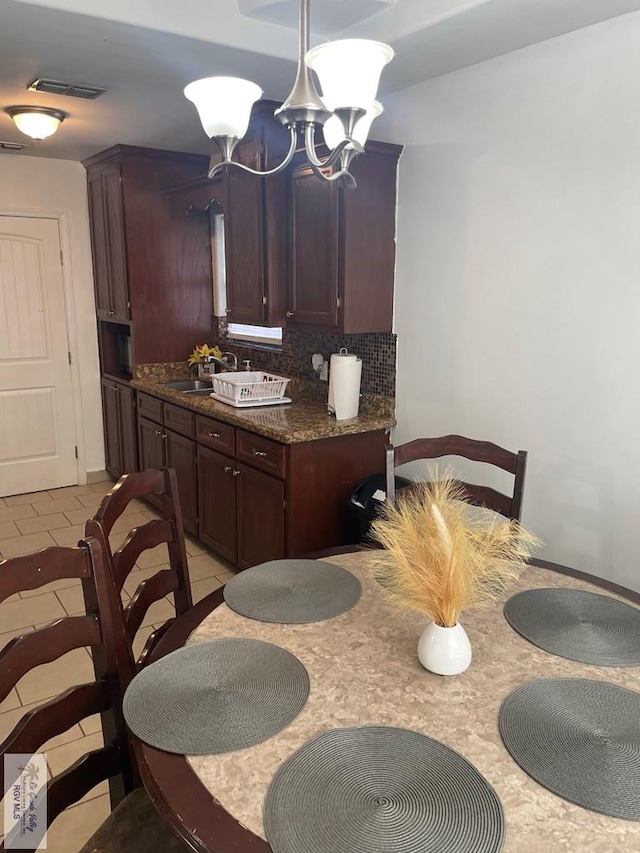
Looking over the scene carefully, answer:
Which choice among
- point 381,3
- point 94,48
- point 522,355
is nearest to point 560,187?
point 522,355

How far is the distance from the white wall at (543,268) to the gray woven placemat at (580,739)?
1185 mm

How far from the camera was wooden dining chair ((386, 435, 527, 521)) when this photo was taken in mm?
2137

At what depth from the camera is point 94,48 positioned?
2459mm

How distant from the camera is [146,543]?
172 cm

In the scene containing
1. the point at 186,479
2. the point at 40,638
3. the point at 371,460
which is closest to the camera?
the point at 40,638

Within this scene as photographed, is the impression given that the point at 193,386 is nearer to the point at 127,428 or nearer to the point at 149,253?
the point at 127,428

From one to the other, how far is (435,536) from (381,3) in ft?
6.52

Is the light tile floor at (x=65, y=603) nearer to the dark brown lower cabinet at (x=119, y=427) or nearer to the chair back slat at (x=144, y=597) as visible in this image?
the dark brown lower cabinet at (x=119, y=427)

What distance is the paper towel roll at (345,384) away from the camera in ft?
10.3

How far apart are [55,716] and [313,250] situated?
2.41 metres

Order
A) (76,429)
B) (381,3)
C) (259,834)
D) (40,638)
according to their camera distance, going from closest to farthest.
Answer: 1. (259,834)
2. (40,638)
3. (381,3)
4. (76,429)

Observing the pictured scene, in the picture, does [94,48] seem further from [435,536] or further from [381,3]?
[435,536]

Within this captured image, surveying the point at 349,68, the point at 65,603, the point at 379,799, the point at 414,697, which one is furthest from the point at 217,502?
the point at 379,799

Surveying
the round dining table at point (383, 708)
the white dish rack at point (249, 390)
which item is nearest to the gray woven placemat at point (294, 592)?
the round dining table at point (383, 708)
